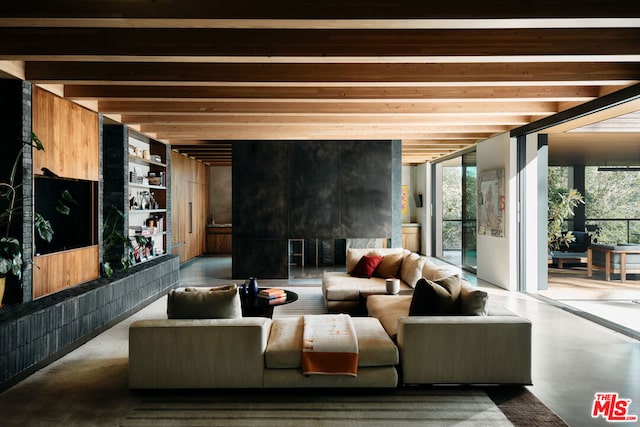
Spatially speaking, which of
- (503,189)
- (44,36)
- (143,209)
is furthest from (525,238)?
(44,36)

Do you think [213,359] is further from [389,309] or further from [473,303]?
[473,303]

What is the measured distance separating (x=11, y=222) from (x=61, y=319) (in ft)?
3.44

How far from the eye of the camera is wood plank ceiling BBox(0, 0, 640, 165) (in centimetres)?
285

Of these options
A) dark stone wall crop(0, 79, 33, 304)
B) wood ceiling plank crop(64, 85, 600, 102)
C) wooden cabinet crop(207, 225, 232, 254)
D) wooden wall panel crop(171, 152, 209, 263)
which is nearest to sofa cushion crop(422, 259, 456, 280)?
wood ceiling plank crop(64, 85, 600, 102)

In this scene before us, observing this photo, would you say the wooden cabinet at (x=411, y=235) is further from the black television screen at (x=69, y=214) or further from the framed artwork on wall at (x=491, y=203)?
the black television screen at (x=69, y=214)

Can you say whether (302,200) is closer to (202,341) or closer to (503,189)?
(503,189)

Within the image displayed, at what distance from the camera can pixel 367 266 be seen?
19.7ft

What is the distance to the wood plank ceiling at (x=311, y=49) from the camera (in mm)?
2850

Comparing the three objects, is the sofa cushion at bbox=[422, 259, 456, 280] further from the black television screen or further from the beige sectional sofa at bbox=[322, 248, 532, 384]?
the black television screen

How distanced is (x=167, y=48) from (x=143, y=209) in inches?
167

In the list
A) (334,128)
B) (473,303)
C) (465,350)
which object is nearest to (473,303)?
(473,303)

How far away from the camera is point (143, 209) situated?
23.5 feet

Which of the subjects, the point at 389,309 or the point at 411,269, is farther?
the point at 411,269

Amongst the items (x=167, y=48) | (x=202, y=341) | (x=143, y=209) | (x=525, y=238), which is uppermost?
(x=167, y=48)
